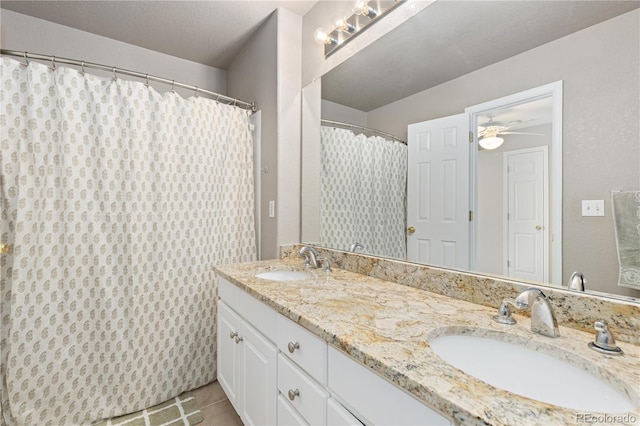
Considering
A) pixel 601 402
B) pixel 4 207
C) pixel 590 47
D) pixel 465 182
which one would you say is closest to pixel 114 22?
pixel 4 207

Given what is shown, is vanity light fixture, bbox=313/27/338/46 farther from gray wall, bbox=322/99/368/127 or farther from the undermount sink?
the undermount sink

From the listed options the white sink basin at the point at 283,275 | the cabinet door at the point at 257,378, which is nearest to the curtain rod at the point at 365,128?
the white sink basin at the point at 283,275

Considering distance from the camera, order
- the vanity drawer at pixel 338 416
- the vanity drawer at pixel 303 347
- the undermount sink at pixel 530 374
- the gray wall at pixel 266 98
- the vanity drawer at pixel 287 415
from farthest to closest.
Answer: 1. the gray wall at pixel 266 98
2. the vanity drawer at pixel 287 415
3. the vanity drawer at pixel 303 347
4. the vanity drawer at pixel 338 416
5. the undermount sink at pixel 530 374

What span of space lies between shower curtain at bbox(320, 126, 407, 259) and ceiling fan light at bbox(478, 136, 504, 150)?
373 mm

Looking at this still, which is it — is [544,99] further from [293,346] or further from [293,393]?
[293,393]

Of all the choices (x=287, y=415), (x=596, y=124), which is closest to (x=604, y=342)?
(x=596, y=124)

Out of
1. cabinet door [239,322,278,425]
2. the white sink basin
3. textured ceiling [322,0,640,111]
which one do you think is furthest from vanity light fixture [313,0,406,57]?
cabinet door [239,322,278,425]

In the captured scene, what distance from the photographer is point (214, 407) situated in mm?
1709

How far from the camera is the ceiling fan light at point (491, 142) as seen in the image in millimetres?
983

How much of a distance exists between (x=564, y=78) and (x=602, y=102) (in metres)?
0.13

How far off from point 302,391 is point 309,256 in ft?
2.73

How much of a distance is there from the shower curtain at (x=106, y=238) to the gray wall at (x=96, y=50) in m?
0.66

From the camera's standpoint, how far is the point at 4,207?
4.67ft

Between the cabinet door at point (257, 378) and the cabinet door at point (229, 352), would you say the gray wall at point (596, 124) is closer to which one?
the cabinet door at point (257, 378)
